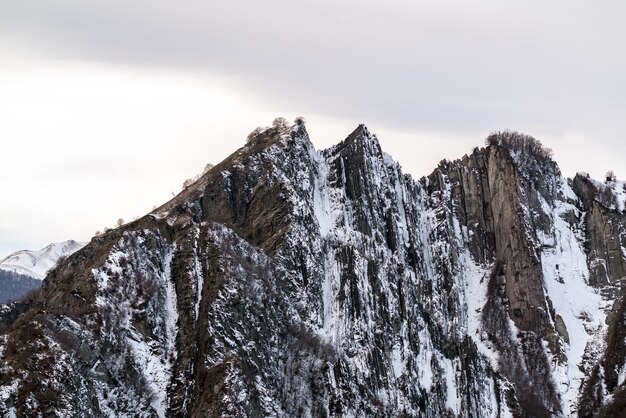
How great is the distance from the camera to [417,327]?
644ft

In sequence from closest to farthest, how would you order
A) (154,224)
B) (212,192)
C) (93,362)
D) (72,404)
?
(72,404)
(93,362)
(154,224)
(212,192)

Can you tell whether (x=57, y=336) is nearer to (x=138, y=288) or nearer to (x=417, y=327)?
(x=138, y=288)

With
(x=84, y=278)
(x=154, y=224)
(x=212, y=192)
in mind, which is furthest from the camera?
(x=212, y=192)

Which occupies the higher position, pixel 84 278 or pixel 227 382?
pixel 84 278

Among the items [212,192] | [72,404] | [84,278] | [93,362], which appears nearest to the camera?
[72,404]

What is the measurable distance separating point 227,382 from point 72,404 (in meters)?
23.1

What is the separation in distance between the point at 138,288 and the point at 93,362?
17353mm

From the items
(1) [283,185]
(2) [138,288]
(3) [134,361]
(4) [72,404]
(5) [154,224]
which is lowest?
(4) [72,404]

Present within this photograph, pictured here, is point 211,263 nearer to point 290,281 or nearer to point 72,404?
point 290,281

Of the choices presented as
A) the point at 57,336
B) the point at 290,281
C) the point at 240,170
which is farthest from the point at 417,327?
the point at 57,336

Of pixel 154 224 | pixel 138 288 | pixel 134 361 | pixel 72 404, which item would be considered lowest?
pixel 72 404

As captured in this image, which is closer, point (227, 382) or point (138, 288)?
point (227, 382)

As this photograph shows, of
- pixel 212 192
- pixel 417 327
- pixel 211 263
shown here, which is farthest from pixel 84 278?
pixel 417 327

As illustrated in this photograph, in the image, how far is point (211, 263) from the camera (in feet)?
561
